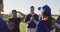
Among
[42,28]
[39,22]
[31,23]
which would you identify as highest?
[39,22]

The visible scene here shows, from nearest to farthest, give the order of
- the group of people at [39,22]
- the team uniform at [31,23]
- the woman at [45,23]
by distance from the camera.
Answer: the group of people at [39,22] < the woman at [45,23] < the team uniform at [31,23]

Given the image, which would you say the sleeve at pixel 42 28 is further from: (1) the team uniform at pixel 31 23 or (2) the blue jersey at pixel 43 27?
(1) the team uniform at pixel 31 23

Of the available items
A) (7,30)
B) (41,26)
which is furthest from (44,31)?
(7,30)

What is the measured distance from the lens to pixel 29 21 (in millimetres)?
9344

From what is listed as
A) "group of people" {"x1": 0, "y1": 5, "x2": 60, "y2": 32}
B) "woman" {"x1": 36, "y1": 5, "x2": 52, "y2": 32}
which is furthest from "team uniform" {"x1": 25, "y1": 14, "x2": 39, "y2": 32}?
"woman" {"x1": 36, "y1": 5, "x2": 52, "y2": 32}

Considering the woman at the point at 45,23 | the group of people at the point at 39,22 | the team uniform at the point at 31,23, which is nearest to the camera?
the group of people at the point at 39,22

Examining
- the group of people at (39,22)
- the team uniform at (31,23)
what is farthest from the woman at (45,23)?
the team uniform at (31,23)

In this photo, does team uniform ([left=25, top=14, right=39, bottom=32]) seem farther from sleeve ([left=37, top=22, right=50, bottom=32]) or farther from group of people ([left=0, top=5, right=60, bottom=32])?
sleeve ([left=37, top=22, right=50, bottom=32])

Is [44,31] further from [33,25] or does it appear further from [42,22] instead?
[33,25]

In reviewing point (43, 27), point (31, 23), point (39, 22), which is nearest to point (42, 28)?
point (43, 27)

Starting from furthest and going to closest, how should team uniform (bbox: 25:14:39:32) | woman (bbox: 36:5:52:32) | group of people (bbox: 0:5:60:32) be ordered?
team uniform (bbox: 25:14:39:32) < woman (bbox: 36:5:52:32) < group of people (bbox: 0:5:60:32)

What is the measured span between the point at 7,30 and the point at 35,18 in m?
6.34

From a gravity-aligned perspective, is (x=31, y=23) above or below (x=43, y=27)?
below

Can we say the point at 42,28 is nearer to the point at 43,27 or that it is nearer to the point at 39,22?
the point at 43,27
